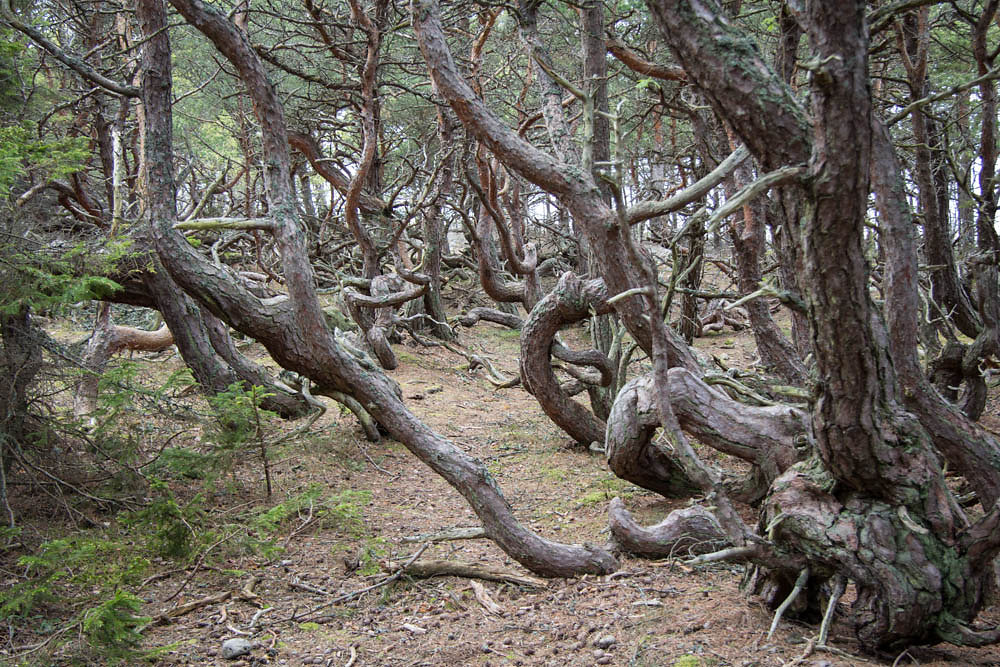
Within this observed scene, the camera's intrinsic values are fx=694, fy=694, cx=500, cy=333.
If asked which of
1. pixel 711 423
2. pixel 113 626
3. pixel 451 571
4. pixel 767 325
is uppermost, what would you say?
pixel 767 325

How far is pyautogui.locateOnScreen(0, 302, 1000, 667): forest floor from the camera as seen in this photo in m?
3.21

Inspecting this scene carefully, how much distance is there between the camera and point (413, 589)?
425cm

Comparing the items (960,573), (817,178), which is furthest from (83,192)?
(960,573)

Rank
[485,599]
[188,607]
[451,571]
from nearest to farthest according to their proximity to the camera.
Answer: [188,607] → [485,599] → [451,571]

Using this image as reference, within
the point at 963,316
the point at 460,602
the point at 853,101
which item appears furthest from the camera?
the point at 963,316

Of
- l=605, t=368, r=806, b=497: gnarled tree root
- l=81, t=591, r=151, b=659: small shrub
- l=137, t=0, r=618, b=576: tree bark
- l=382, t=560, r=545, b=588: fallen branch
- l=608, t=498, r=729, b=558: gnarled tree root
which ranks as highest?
l=137, t=0, r=618, b=576: tree bark

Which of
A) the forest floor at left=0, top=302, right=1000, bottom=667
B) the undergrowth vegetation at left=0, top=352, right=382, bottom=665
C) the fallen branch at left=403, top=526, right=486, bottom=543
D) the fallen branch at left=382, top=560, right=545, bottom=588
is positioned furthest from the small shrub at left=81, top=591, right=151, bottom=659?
the fallen branch at left=403, top=526, right=486, bottom=543

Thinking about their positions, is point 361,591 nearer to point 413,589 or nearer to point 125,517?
point 413,589

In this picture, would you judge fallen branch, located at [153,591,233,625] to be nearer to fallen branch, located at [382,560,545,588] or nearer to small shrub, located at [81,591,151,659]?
small shrub, located at [81,591,151,659]

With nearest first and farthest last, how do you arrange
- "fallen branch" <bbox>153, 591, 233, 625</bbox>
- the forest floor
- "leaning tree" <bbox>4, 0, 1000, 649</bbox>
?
"leaning tree" <bbox>4, 0, 1000, 649</bbox> < the forest floor < "fallen branch" <bbox>153, 591, 233, 625</bbox>

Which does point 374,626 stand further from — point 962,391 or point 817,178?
point 962,391

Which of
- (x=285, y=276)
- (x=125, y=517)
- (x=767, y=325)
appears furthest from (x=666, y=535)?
(x=125, y=517)

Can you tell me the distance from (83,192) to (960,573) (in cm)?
944

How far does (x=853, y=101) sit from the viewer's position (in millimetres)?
2367
